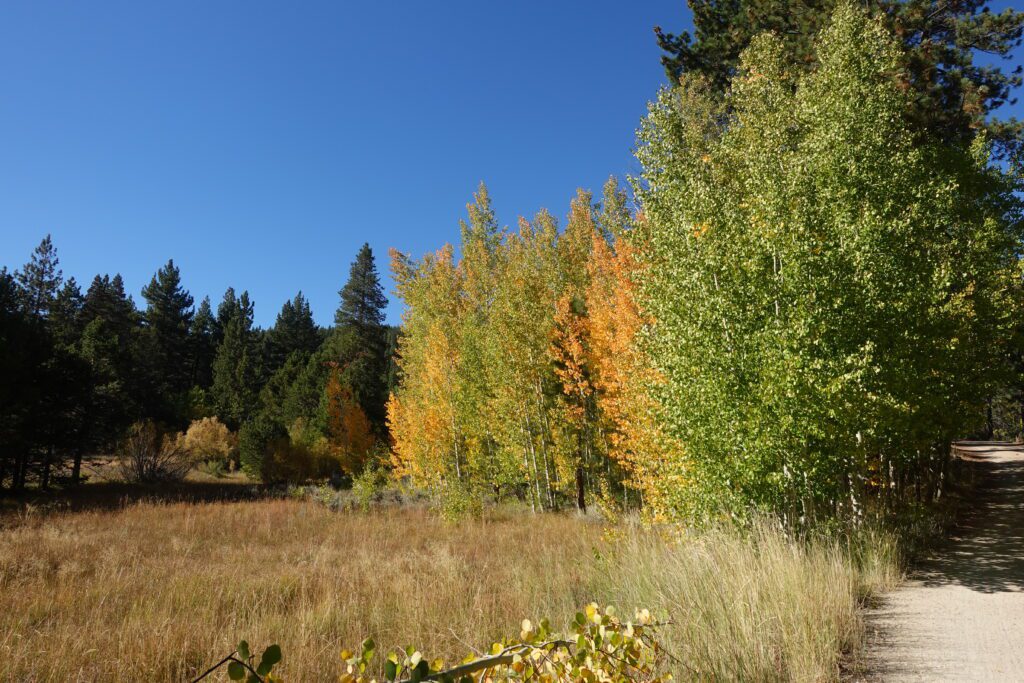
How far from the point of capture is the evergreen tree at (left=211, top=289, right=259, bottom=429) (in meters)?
47.3

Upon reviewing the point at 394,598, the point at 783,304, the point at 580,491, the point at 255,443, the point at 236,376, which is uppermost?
the point at 236,376

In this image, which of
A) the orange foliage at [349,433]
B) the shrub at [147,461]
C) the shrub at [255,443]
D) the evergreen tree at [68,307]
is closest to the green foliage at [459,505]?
the orange foliage at [349,433]

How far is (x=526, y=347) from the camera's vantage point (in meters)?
17.9

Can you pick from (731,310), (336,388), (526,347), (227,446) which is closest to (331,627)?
(731,310)

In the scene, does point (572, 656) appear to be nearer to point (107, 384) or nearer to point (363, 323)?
point (107, 384)

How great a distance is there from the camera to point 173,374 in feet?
172

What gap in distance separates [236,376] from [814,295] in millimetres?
53716

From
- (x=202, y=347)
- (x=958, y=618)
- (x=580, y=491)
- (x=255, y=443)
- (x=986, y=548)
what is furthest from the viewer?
(x=202, y=347)

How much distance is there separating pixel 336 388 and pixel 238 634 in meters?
32.5

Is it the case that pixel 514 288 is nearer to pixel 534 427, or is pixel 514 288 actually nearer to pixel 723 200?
pixel 534 427

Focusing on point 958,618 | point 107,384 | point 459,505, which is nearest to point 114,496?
point 107,384

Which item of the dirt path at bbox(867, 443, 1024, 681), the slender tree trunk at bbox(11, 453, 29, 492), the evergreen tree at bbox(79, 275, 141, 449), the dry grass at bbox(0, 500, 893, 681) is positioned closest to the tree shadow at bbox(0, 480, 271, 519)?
the slender tree trunk at bbox(11, 453, 29, 492)

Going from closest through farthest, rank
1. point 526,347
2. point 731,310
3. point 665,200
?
1. point 731,310
2. point 665,200
3. point 526,347

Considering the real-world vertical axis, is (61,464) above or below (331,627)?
above
